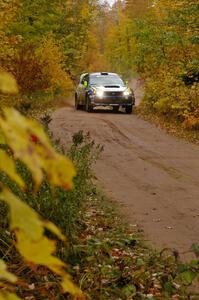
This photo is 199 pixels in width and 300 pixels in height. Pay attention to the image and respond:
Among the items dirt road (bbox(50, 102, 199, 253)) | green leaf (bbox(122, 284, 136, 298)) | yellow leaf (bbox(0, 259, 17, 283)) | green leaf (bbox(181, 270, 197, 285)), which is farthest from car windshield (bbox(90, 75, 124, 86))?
yellow leaf (bbox(0, 259, 17, 283))

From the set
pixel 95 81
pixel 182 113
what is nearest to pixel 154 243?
pixel 182 113

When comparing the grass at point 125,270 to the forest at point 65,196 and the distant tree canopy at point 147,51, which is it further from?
the distant tree canopy at point 147,51

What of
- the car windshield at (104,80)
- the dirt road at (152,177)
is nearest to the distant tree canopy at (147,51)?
the car windshield at (104,80)

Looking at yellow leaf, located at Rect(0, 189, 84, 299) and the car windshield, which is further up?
yellow leaf, located at Rect(0, 189, 84, 299)

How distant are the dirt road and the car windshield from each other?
551 cm

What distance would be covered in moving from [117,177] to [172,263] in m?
4.85

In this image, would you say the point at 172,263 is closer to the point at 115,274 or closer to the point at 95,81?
the point at 115,274

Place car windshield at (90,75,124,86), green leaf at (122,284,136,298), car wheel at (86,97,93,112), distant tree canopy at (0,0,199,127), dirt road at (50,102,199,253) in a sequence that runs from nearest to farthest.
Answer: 1. green leaf at (122,284,136,298)
2. dirt road at (50,102,199,253)
3. distant tree canopy at (0,0,199,127)
4. car wheel at (86,97,93,112)
5. car windshield at (90,75,124,86)

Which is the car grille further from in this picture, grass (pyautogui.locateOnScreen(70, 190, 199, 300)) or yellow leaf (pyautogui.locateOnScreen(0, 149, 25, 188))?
yellow leaf (pyautogui.locateOnScreen(0, 149, 25, 188))

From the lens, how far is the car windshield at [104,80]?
75.4 ft

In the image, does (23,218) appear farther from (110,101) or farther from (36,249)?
(110,101)

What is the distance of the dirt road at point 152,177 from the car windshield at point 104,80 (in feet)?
18.1

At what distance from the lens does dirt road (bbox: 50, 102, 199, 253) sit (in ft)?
21.1

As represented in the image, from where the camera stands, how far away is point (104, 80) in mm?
23312
